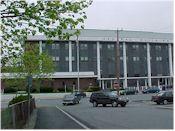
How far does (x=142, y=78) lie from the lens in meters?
111

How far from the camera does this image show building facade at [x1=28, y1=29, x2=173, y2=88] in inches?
4031

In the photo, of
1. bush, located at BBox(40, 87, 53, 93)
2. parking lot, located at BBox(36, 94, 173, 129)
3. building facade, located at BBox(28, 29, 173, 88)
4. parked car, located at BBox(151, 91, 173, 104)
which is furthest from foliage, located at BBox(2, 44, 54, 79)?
building facade, located at BBox(28, 29, 173, 88)

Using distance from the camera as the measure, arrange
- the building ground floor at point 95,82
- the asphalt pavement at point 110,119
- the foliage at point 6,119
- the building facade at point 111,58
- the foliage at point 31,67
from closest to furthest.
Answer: the foliage at point 6,119
the asphalt pavement at point 110,119
the foliage at point 31,67
the building ground floor at point 95,82
the building facade at point 111,58

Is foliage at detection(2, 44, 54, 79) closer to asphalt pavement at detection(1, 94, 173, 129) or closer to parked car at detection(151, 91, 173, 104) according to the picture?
asphalt pavement at detection(1, 94, 173, 129)

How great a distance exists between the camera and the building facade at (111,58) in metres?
102

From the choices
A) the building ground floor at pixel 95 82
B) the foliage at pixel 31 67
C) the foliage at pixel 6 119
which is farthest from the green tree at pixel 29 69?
the building ground floor at pixel 95 82

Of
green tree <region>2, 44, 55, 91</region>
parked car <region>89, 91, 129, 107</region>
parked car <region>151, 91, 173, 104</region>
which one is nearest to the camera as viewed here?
green tree <region>2, 44, 55, 91</region>

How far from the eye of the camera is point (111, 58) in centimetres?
10944

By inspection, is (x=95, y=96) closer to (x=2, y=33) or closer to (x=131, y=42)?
(x=2, y=33)

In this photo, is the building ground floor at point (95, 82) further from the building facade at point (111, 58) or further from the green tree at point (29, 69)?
the green tree at point (29, 69)

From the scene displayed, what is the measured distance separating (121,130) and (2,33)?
5.92 m

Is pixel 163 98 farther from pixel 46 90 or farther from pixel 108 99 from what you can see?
pixel 46 90

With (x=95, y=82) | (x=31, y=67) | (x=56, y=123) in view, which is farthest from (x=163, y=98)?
(x=95, y=82)

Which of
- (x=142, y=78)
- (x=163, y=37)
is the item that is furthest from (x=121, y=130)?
(x=163, y=37)
